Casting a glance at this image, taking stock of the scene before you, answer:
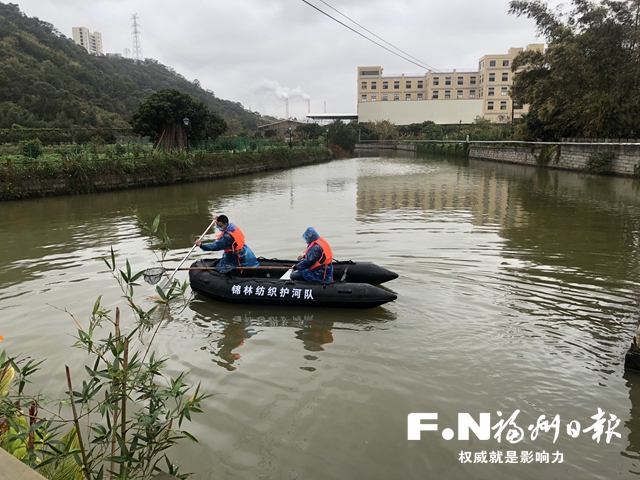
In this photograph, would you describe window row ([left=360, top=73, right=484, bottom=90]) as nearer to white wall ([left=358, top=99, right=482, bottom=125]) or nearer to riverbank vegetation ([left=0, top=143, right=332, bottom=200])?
white wall ([left=358, top=99, right=482, bottom=125])

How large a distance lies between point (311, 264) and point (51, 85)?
48.2 meters

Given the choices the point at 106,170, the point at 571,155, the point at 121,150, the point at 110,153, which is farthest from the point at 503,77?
the point at 106,170

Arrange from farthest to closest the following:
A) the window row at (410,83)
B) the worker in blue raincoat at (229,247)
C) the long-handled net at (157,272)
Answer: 1. the window row at (410,83)
2. the worker in blue raincoat at (229,247)
3. the long-handled net at (157,272)

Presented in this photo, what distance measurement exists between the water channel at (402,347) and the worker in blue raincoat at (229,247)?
787 millimetres

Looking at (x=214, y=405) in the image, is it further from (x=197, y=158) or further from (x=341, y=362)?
(x=197, y=158)

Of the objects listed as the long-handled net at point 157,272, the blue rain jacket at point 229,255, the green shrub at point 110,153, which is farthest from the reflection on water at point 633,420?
the green shrub at point 110,153

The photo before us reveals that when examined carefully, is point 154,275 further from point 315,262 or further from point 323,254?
point 323,254

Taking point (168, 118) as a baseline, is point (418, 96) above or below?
above

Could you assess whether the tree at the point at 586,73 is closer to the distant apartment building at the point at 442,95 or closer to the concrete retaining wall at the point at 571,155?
the concrete retaining wall at the point at 571,155

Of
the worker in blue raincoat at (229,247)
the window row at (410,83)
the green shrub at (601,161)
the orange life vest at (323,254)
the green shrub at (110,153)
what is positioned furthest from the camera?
the window row at (410,83)

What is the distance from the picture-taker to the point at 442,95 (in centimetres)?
8188

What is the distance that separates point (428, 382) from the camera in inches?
174

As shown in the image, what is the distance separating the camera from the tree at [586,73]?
22.3 meters

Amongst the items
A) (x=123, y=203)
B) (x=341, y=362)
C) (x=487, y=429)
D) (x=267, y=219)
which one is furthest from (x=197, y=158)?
(x=487, y=429)
